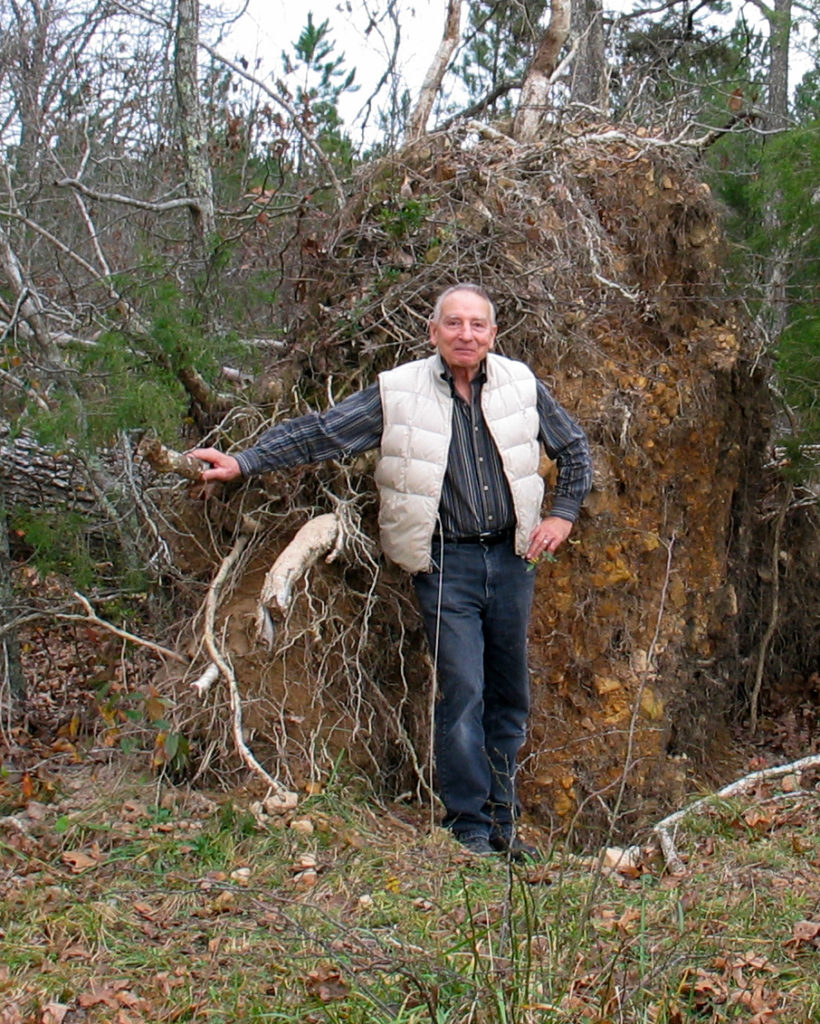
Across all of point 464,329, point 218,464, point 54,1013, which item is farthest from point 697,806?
point 54,1013

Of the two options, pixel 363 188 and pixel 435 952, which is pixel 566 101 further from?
pixel 435 952

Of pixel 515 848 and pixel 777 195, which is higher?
pixel 777 195

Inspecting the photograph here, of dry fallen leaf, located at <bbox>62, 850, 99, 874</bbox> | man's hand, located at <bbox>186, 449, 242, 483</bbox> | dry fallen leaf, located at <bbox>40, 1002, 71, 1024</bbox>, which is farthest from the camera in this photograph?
man's hand, located at <bbox>186, 449, 242, 483</bbox>

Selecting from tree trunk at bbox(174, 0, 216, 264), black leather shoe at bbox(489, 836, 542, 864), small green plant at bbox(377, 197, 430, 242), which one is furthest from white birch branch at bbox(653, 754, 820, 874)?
tree trunk at bbox(174, 0, 216, 264)

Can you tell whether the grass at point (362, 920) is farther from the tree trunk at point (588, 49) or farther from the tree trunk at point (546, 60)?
the tree trunk at point (588, 49)

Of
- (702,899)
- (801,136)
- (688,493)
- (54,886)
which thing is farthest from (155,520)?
(801,136)

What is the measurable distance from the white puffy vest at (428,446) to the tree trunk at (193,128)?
2946 mm

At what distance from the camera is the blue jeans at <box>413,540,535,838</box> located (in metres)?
4.78

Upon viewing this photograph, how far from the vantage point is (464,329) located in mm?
4613

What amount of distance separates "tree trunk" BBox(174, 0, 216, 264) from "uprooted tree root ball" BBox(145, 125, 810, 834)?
1.17 m

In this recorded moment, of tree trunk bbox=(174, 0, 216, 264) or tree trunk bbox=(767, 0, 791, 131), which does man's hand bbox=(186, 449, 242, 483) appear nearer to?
tree trunk bbox=(174, 0, 216, 264)

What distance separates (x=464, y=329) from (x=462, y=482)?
2.11ft

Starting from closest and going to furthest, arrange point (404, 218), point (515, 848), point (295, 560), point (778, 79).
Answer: point (515, 848), point (295, 560), point (404, 218), point (778, 79)

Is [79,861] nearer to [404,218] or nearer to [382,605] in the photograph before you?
[382,605]
